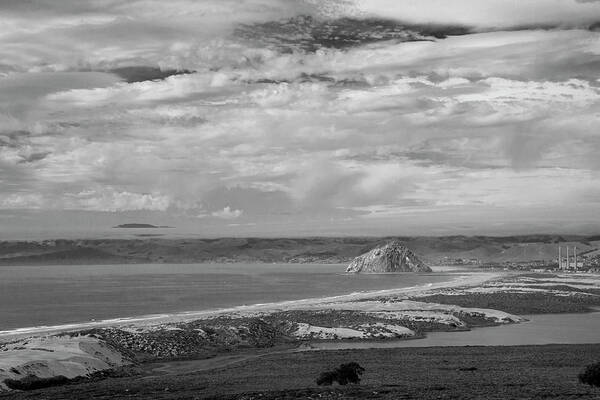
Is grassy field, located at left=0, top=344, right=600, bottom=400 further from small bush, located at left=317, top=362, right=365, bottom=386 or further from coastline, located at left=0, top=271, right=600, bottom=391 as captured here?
coastline, located at left=0, top=271, right=600, bottom=391

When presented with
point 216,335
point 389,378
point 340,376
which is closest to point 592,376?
point 389,378

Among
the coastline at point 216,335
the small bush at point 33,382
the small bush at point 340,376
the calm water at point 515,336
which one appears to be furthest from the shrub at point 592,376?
the small bush at point 33,382

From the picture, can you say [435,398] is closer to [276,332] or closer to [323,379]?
[323,379]

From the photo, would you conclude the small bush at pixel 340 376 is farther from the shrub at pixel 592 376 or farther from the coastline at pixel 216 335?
the coastline at pixel 216 335

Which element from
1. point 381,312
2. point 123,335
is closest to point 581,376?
point 123,335

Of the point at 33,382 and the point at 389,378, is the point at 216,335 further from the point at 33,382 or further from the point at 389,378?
the point at 389,378

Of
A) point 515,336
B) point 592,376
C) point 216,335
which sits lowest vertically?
point 515,336
